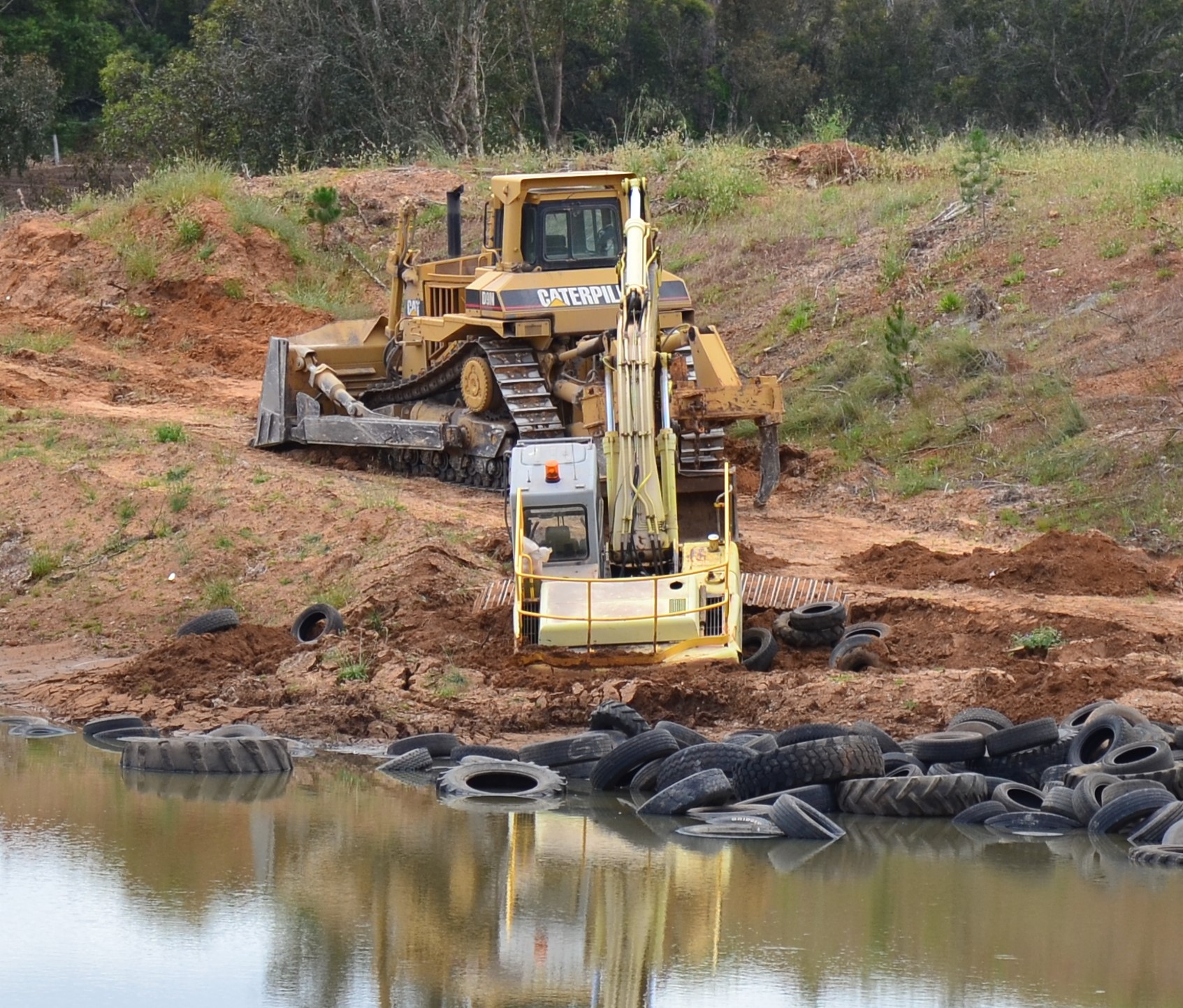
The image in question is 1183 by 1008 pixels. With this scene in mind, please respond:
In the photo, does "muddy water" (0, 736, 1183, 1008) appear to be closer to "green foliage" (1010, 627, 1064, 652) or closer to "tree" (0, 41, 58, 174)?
"green foliage" (1010, 627, 1064, 652)

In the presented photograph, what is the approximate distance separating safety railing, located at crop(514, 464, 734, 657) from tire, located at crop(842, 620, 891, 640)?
1.29 meters

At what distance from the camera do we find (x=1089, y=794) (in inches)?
454

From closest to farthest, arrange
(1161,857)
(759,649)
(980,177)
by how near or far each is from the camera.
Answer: (1161,857) < (759,649) < (980,177)

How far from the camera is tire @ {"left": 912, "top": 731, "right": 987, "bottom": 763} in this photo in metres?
12.3

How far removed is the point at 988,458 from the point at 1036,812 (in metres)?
10.8

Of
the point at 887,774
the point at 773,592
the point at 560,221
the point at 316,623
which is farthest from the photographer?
the point at 560,221

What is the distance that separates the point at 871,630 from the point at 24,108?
32922mm

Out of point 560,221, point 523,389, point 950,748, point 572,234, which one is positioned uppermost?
point 560,221

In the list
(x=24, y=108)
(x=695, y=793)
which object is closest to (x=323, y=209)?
(x=24, y=108)

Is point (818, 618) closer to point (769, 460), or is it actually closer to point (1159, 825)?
point (1159, 825)

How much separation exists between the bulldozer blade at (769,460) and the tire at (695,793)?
28.0ft

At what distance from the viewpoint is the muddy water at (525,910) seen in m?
8.99

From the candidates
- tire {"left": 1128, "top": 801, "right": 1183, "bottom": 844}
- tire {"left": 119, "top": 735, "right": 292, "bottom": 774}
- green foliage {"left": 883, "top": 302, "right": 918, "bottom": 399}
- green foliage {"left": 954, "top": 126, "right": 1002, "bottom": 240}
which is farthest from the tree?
tire {"left": 1128, "top": 801, "right": 1183, "bottom": 844}

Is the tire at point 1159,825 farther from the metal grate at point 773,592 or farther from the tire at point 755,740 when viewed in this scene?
the metal grate at point 773,592
